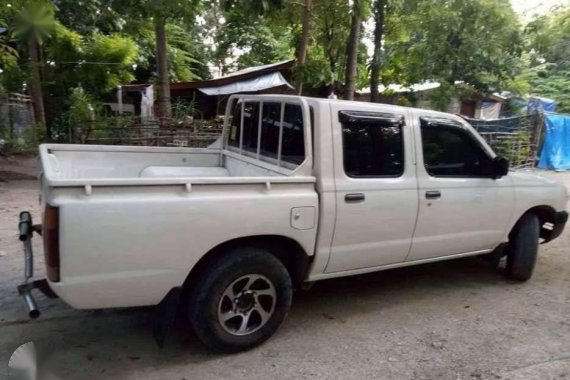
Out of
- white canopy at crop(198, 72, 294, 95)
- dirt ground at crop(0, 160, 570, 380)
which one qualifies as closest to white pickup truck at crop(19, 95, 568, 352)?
dirt ground at crop(0, 160, 570, 380)

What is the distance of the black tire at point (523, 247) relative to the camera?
481 cm

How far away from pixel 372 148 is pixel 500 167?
136cm

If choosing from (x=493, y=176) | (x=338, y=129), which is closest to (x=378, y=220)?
(x=338, y=129)

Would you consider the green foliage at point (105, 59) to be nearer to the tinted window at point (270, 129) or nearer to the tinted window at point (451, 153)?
the tinted window at point (270, 129)

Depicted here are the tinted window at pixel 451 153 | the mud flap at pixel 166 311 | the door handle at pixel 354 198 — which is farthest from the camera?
the tinted window at pixel 451 153

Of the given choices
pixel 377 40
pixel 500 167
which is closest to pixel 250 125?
pixel 500 167

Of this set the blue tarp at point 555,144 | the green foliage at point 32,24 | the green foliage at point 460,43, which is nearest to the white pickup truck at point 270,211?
the green foliage at point 32,24

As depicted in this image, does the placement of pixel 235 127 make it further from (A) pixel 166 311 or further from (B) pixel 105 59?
(B) pixel 105 59

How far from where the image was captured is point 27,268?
3.02 m

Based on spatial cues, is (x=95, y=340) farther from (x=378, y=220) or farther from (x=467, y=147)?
(x=467, y=147)

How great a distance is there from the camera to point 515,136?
46.8 ft

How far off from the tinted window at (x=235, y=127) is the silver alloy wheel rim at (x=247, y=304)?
1.69m

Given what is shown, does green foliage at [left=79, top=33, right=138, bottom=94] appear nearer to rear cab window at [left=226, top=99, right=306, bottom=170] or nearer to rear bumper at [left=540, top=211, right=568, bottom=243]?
rear cab window at [left=226, top=99, right=306, bottom=170]

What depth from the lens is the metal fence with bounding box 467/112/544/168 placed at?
1395 centimetres
